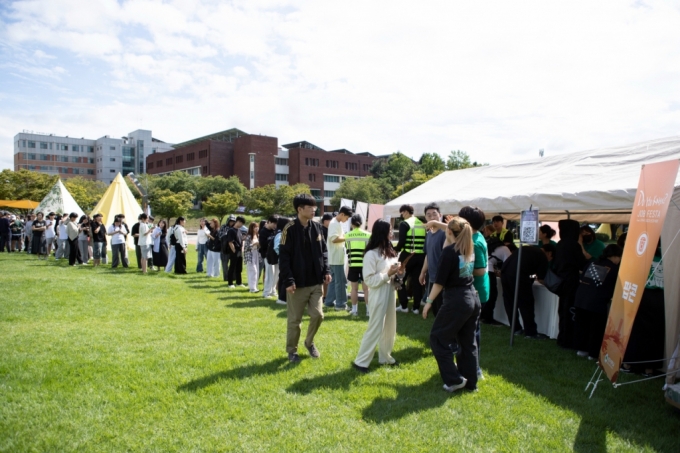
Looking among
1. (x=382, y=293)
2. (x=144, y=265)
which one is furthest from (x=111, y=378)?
(x=144, y=265)

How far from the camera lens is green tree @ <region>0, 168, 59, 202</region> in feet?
149

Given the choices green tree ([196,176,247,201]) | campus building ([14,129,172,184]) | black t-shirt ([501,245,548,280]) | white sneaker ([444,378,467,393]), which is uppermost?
campus building ([14,129,172,184])

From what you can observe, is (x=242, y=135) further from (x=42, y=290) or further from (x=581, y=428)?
(x=581, y=428)

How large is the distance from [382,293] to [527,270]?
318 centimetres

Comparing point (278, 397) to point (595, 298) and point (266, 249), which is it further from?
→ point (266, 249)

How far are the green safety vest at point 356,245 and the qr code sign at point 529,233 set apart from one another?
109 inches

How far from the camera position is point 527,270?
716cm

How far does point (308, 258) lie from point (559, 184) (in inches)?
166

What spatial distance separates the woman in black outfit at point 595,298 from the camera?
5680 millimetres

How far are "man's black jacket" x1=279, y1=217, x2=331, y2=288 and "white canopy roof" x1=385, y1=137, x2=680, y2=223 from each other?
345 centimetres

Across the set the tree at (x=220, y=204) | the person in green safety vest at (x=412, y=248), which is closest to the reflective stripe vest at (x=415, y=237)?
the person in green safety vest at (x=412, y=248)

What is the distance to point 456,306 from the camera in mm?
4438

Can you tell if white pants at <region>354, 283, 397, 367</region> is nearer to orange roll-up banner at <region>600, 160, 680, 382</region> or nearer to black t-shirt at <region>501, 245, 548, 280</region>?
orange roll-up banner at <region>600, 160, 680, 382</region>

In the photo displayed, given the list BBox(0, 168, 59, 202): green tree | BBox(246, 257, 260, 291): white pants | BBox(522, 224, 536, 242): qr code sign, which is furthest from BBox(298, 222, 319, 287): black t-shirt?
BBox(0, 168, 59, 202): green tree
